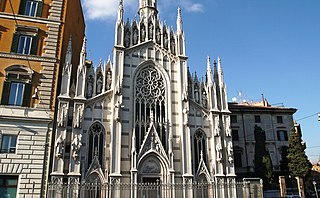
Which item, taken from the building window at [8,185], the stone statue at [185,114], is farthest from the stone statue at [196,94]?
the building window at [8,185]

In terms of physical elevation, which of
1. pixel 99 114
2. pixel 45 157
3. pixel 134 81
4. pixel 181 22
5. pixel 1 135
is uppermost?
pixel 181 22

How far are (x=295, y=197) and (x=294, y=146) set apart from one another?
696 cm

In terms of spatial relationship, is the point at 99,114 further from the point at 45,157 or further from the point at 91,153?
the point at 45,157

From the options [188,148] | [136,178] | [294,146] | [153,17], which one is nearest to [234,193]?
[188,148]

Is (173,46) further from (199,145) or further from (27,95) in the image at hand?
(27,95)

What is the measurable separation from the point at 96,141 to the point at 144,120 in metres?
4.48

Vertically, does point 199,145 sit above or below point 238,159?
above

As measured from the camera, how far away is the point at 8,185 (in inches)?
704

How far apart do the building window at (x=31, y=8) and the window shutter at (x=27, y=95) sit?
6065mm

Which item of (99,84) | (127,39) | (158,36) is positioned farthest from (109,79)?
(158,36)

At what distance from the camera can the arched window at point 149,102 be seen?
24328 millimetres

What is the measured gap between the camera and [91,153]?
22.2 m

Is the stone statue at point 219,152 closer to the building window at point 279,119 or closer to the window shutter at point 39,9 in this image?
the building window at point 279,119

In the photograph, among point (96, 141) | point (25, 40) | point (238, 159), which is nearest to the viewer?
point (25, 40)
